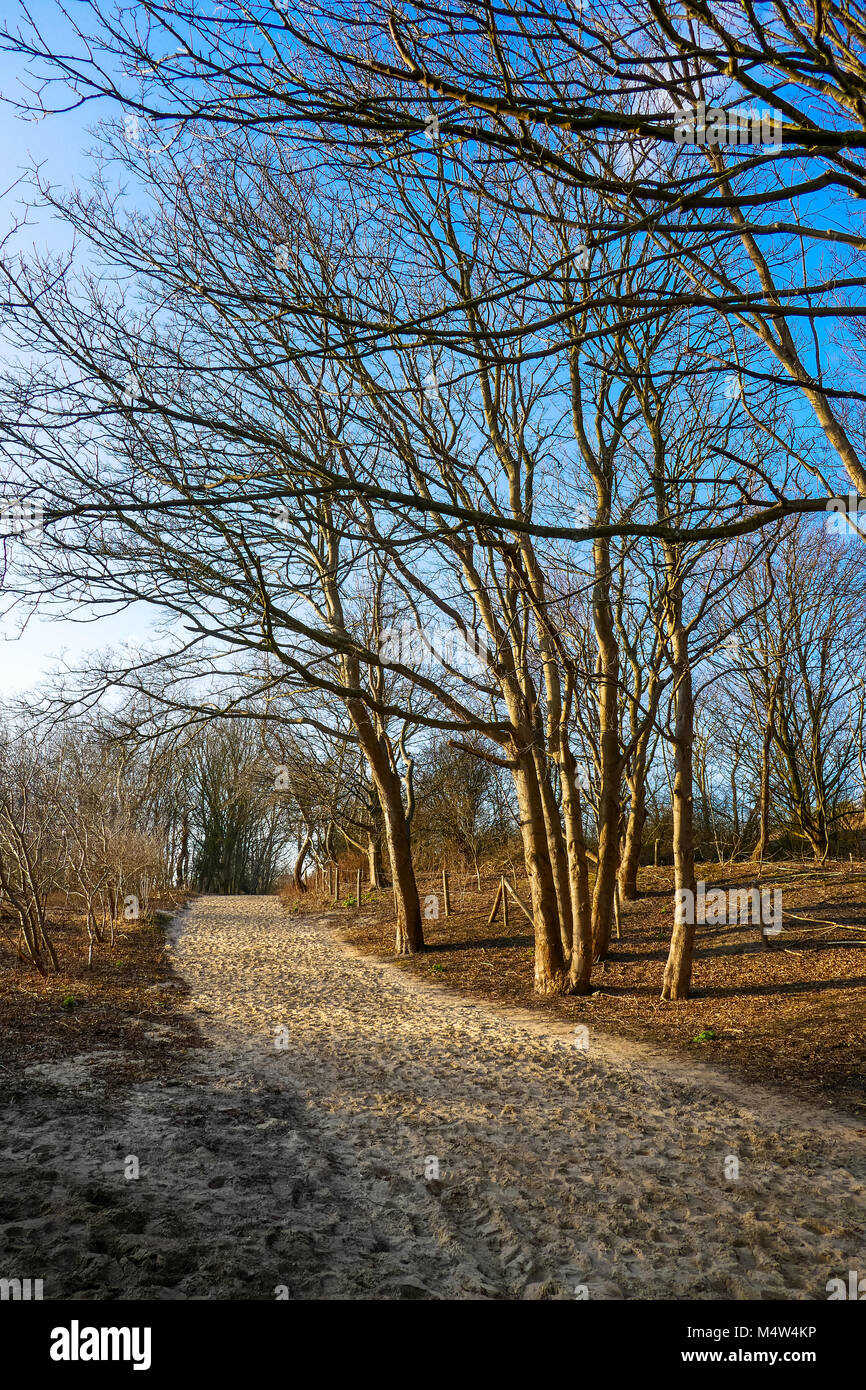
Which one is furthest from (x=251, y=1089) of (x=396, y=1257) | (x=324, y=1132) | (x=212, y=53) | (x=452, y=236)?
(x=452, y=236)

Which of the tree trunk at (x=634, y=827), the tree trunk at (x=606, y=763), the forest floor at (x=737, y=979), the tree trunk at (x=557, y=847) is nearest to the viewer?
the forest floor at (x=737, y=979)

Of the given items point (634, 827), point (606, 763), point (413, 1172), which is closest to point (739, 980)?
point (606, 763)

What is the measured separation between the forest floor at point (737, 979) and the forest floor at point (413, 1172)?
2.21 ft

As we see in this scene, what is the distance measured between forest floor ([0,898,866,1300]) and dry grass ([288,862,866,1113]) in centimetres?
70

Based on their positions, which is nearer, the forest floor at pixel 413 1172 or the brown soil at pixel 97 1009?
the forest floor at pixel 413 1172

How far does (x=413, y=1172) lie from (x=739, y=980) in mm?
6528

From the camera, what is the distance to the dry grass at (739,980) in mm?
7387

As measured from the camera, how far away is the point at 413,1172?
16.3ft

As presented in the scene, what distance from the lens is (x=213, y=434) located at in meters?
7.35

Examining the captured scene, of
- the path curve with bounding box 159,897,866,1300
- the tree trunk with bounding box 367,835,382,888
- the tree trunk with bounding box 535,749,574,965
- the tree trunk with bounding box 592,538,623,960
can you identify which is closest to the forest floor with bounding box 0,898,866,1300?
the path curve with bounding box 159,897,866,1300

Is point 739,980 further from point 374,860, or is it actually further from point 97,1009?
point 374,860

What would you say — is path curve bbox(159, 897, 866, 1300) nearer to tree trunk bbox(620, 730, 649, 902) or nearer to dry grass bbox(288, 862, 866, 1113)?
dry grass bbox(288, 862, 866, 1113)

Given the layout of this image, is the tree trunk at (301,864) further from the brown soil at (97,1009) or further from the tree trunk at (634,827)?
the tree trunk at (634,827)

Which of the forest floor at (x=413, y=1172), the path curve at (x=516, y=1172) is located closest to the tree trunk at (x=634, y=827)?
the path curve at (x=516, y=1172)
